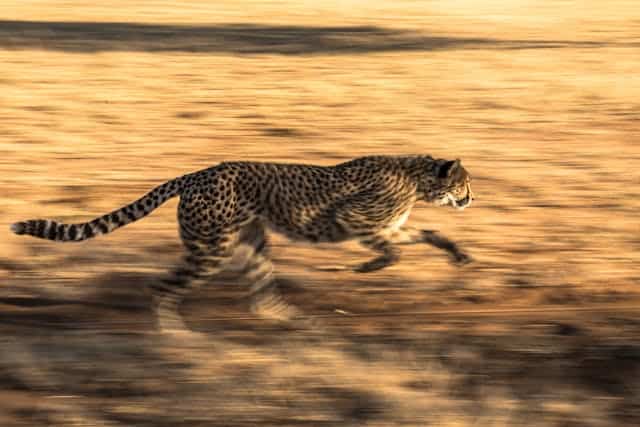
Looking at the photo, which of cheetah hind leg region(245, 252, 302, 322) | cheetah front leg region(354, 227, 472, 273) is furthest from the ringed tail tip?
cheetah front leg region(354, 227, 472, 273)

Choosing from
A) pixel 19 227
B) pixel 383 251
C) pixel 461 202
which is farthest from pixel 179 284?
pixel 461 202

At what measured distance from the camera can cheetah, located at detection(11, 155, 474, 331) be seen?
24.0 feet

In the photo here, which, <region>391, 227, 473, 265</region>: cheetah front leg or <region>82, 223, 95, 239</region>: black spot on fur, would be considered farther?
<region>391, 227, 473, 265</region>: cheetah front leg

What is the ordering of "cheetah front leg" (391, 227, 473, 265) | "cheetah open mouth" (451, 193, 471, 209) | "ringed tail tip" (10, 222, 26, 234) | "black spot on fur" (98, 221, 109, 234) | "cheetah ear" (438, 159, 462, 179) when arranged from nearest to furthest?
"ringed tail tip" (10, 222, 26, 234) < "black spot on fur" (98, 221, 109, 234) < "cheetah front leg" (391, 227, 473, 265) < "cheetah ear" (438, 159, 462, 179) < "cheetah open mouth" (451, 193, 471, 209)

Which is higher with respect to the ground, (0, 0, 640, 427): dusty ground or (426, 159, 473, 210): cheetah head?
(426, 159, 473, 210): cheetah head

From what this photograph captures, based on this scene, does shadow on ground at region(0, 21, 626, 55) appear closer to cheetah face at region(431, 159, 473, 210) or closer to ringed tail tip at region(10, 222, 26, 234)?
cheetah face at region(431, 159, 473, 210)

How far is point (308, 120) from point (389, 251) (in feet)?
19.3

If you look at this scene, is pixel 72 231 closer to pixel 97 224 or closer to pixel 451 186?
pixel 97 224

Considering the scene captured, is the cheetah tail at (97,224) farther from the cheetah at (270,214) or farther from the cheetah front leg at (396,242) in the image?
the cheetah front leg at (396,242)

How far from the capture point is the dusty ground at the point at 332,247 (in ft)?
21.6

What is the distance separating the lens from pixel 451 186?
8.26 m

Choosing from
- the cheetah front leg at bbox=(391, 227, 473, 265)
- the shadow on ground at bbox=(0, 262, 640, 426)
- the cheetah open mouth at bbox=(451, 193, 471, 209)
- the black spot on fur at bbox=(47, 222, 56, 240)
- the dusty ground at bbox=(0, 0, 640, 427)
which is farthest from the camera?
the cheetah open mouth at bbox=(451, 193, 471, 209)

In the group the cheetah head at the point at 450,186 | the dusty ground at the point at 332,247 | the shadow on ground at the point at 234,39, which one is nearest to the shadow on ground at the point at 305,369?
the dusty ground at the point at 332,247

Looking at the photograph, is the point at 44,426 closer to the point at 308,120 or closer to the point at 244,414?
the point at 244,414
